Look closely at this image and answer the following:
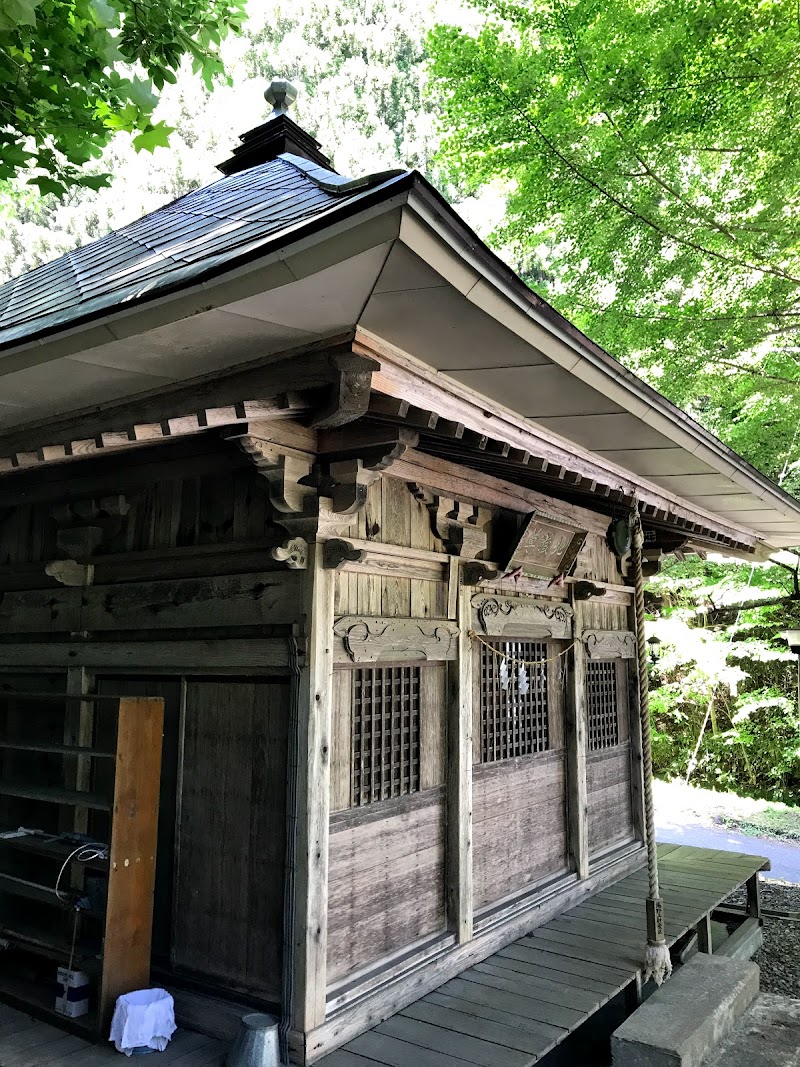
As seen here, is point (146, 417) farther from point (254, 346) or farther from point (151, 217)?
point (151, 217)

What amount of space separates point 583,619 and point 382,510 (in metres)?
3.27

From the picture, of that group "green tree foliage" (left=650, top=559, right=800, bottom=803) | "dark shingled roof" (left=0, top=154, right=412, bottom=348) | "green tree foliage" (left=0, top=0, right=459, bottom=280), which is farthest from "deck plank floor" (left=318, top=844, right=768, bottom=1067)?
"green tree foliage" (left=0, top=0, right=459, bottom=280)

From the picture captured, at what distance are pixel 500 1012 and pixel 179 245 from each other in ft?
14.9

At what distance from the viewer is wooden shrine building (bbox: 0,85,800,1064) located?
2.82 m

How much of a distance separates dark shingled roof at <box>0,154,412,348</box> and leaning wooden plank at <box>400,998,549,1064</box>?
403cm

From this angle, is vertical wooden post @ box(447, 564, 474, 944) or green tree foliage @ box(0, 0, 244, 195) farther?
vertical wooden post @ box(447, 564, 474, 944)

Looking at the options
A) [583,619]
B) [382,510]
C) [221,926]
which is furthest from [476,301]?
[583,619]

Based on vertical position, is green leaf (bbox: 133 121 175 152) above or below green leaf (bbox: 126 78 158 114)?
above

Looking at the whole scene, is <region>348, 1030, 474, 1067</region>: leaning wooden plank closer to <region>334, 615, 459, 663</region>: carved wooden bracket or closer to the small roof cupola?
<region>334, 615, 459, 663</region>: carved wooden bracket

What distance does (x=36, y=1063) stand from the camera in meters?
3.62

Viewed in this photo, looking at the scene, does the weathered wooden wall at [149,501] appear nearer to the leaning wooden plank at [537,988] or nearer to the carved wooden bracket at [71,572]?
the carved wooden bracket at [71,572]

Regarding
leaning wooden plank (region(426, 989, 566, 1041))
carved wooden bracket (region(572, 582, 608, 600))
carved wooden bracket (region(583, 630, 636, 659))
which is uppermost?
carved wooden bracket (region(572, 582, 608, 600))

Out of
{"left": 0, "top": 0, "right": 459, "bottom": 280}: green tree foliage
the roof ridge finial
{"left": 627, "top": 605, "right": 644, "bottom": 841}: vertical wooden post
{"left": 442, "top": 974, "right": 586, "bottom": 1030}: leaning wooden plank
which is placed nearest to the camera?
{"left": 442, "top": 974, "right": 586, "bottom": 1030}: leaning wooden plank

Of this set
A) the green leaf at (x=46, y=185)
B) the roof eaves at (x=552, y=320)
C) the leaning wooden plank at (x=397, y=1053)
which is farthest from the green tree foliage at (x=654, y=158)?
the leaning wooden plank at (x=397, y=1053)
